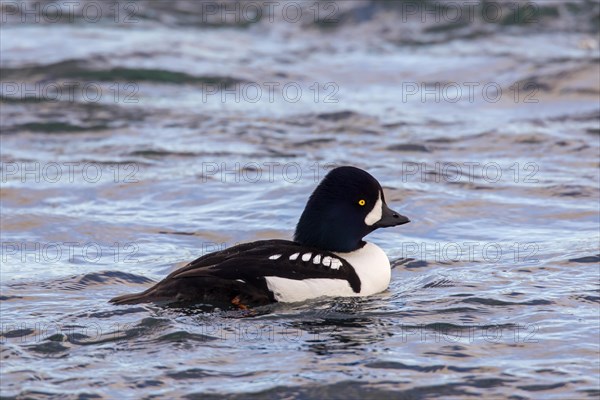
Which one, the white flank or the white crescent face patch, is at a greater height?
the white crescent face patch

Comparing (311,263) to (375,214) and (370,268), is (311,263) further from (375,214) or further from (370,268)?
(375,214)

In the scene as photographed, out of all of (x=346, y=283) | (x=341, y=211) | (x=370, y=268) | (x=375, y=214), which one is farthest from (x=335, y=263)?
(x=375, y=214)

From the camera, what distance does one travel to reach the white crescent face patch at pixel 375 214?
31.0 feet

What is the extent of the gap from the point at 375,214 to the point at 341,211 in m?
0.33

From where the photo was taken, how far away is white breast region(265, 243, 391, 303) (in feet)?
28.8

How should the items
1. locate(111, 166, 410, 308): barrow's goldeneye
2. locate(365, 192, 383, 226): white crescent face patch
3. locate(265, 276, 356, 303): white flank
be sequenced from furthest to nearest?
locate(365, 192, 383, 226): white crescent face patch
locate(265, 276, 356, 303): white flank
locate(111, 166, 410, 308): barrow's goldeneye

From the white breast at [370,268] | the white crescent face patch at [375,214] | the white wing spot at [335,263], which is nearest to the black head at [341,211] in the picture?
the white crescent face patch at [375,214]

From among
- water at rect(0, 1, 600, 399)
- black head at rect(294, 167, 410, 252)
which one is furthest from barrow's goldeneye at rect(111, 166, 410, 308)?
water at rect(0, 1, 600, 399)

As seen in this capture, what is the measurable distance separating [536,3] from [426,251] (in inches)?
597

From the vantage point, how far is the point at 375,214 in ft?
31.1

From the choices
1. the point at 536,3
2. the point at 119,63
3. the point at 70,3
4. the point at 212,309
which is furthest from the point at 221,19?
the point at 212,309

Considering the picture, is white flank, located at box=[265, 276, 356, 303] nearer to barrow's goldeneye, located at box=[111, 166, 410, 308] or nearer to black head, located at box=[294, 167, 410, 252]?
barrow's goldeneye, located at box=[111, 166, 410, 308]

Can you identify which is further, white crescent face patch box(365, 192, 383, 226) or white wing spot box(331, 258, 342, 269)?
white crescent face patch box(365, 192, 383, 226)

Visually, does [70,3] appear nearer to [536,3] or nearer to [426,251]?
[536,3]
